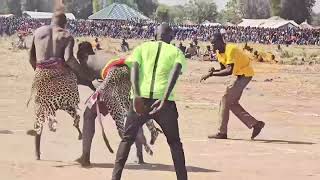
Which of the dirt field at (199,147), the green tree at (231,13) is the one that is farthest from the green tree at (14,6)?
the dirt field at (199,147)

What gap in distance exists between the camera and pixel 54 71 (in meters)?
9.01

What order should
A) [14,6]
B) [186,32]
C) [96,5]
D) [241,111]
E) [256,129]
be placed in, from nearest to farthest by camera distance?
1. [256,129]
2. [241,111]
3. [186,32]
4. [14,6]
5. [96,5]

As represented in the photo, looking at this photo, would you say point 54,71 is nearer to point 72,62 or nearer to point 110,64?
Answer: point 72,62

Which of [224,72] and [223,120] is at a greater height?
[224,72]

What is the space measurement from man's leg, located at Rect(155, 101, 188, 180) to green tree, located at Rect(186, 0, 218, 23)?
141 metres

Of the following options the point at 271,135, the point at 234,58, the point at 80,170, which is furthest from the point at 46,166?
the point at 271,135

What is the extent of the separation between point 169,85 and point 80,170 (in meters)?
2.02

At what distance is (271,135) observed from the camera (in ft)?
43.1

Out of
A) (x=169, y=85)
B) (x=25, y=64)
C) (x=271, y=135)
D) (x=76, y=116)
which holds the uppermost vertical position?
(x=169, y=85)

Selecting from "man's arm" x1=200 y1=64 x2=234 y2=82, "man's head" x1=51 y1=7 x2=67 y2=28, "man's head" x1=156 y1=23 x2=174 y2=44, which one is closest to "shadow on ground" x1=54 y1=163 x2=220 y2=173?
"man's head" x1=51 y1=7 x2=67 y2=28

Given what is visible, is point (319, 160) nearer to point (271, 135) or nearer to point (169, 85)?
point (271, 135)

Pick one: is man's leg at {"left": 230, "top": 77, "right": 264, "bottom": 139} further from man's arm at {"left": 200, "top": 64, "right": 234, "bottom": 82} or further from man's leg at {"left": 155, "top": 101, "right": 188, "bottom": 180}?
man's leg at {"left": 155, "top": 101, "right": 188, "bottom": 180}

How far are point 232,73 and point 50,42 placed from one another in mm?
4151

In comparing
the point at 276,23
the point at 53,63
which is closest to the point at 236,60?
the point at 53,63
